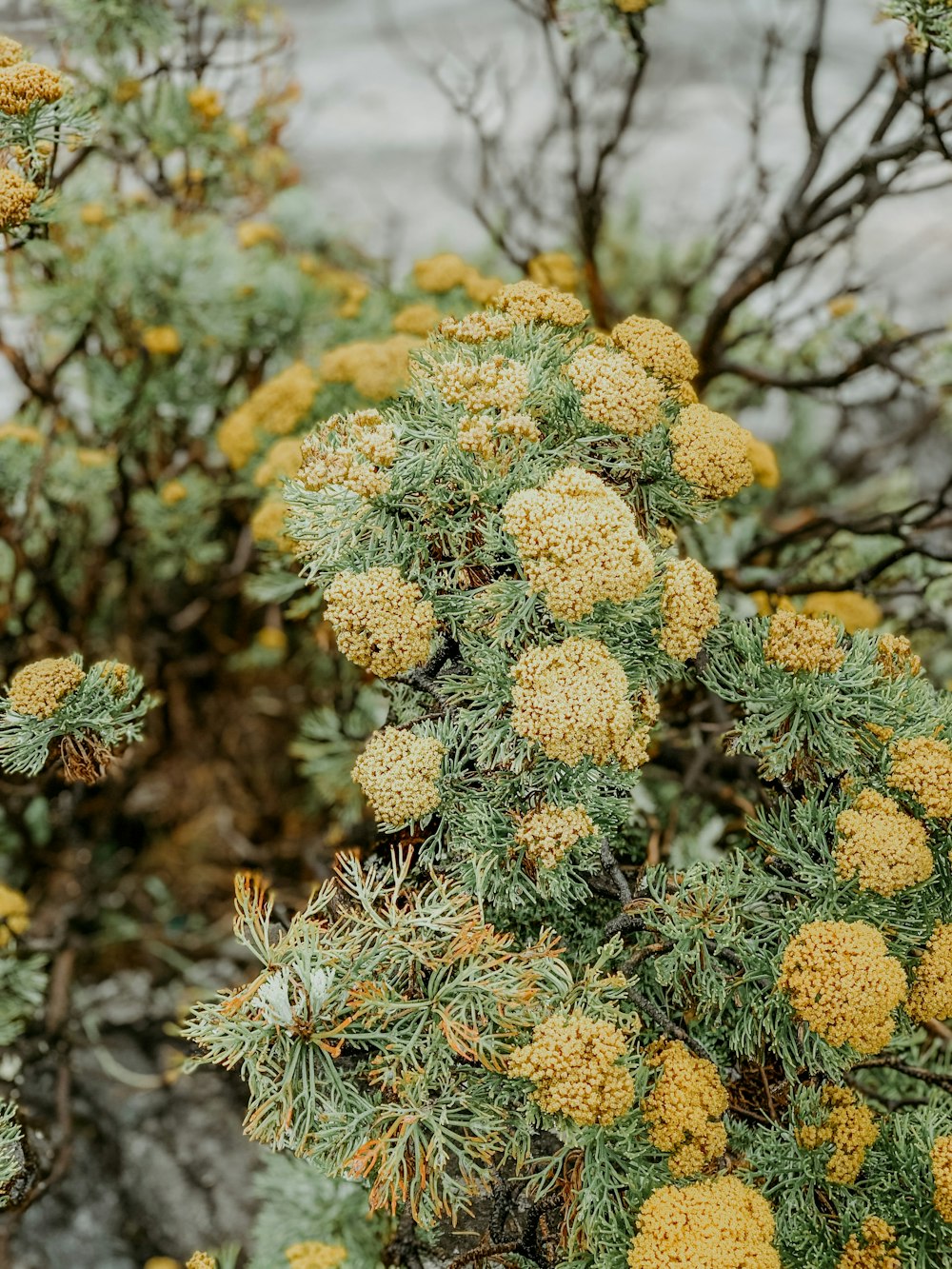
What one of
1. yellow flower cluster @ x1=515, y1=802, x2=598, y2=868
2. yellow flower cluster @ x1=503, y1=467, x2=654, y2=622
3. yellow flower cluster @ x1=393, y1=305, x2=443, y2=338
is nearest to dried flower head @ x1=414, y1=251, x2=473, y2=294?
yellow flower cluster @ x1=393, y1=305, x2=443, y2=338

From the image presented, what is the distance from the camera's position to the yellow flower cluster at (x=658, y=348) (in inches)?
40.8

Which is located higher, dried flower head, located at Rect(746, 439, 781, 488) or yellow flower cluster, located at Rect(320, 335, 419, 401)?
yellow flower cluster, located at Rect(320, 335, 419, 401)

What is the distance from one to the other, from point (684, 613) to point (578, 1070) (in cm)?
41

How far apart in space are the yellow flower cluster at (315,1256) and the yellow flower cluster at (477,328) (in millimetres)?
1067

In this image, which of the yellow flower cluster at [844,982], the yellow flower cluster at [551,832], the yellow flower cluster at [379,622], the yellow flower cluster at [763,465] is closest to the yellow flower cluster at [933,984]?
the yellow flower cluster at [844,982]

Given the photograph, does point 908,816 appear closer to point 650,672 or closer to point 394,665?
point 650,672

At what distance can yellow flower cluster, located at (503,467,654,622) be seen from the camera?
861 millimetres

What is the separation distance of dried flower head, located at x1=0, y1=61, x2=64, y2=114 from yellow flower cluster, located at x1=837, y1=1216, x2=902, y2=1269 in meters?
1.44

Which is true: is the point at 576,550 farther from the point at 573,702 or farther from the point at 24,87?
the point at 24,87

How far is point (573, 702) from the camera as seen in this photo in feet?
2.82

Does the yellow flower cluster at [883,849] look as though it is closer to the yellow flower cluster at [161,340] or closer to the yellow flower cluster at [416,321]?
the yellow flower cluster at [416,321]

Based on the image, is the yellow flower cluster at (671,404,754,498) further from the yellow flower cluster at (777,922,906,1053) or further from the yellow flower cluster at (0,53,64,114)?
the yellow flower cluster at (0,53,64,114)

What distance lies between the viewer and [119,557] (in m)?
2.03

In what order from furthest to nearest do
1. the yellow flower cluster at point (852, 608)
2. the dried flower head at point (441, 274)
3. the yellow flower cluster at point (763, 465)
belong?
1. the dried flower head at point (441, 274)
2. the yellow flower cluster at point (852, 608)
3. the yellow flower cluster at point (763, 465)
